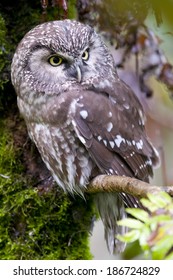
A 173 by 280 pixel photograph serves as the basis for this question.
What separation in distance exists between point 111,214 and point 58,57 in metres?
0.91

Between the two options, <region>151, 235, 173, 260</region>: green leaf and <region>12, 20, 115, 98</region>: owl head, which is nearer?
<region>151, 235, 173, 260</region>: green leaf

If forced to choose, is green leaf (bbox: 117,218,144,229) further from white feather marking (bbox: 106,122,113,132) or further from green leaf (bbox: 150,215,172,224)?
white feather marking (bbox: 106,122,113,132)

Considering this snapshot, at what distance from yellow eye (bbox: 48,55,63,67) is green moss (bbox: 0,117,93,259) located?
0.44m

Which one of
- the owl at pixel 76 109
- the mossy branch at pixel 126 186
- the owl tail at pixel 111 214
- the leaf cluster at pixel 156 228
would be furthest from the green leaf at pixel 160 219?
the owl tail at pixel 111 214

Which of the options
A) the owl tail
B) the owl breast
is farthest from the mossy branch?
the owl tail

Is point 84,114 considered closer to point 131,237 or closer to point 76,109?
point 76,109

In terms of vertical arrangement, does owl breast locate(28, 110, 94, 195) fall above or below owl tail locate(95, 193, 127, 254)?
above

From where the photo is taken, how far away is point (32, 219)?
2.71 meters

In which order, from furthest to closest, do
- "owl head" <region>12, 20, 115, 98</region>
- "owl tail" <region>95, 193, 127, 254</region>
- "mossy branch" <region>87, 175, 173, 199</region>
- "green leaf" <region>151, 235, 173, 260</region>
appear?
"owl tail" <region>95, 193, 127, 254</region> → "owl head" <region>12, 20, 115, 98</region> → "mossy branch" <region>87, 175, 173, 199</region> → "green leaf" <region>151, 235, 173, 260</region>

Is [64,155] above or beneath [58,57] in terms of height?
beneath

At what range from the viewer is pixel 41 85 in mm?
2768

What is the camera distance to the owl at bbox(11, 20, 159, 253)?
264 cm

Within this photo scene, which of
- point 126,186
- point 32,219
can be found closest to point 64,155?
point 32,219
